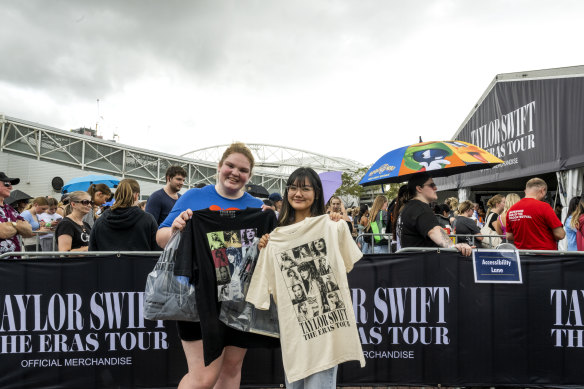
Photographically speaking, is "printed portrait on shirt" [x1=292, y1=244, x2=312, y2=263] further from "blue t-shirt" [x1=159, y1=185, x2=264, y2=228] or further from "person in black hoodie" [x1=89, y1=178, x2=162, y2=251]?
"person in black hoodie" [x1=89, y1=178, x2=162, y2=251]

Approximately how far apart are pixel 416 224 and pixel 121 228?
2.92 m

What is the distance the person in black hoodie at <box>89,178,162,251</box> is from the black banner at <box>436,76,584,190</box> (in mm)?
10131

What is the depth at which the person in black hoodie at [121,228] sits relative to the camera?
4.28 metres

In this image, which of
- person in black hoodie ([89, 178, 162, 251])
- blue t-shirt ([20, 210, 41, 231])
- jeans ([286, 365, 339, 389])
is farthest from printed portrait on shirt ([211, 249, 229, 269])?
blue t-shirt ([20, 210, 41, 231])

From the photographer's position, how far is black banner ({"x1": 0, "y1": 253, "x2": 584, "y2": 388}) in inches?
152

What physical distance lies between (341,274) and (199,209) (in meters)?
1.06

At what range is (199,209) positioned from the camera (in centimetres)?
290

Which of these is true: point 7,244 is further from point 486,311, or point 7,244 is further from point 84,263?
point 486,311

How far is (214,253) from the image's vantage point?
2783mm

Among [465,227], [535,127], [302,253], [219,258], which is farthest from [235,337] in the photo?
[535,127]

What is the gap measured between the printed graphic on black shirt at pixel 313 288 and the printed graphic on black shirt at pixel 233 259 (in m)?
0.24

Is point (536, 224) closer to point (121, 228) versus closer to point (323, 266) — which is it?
point (323, 266)

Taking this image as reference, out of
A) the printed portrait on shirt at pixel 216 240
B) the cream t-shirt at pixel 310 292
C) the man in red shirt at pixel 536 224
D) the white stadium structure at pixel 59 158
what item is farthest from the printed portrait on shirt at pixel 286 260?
the white stadium structure at pixel 59 158

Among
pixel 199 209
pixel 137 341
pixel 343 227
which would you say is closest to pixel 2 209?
pixel 137 341
